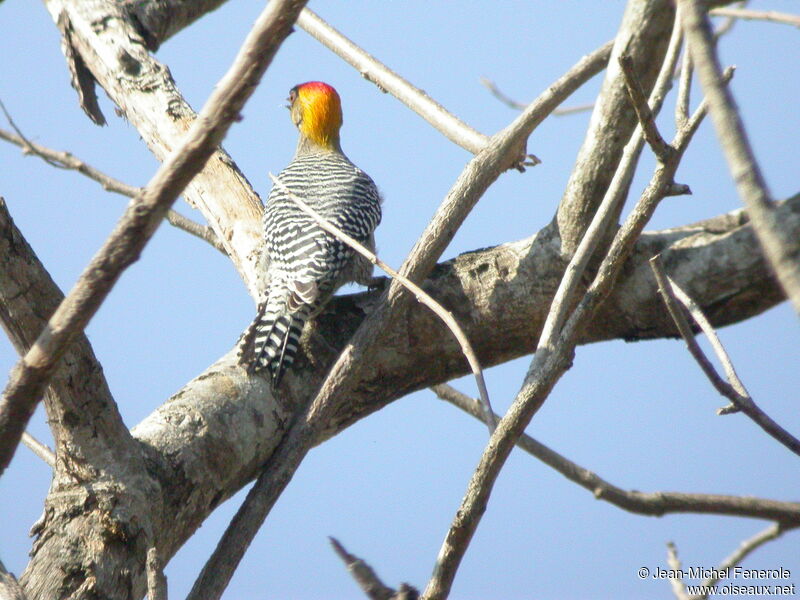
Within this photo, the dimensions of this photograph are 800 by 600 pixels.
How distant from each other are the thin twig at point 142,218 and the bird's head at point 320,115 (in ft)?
20.9

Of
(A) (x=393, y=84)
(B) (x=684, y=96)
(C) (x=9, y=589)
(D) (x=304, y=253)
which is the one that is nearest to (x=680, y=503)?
(B) (x=684, y=96)

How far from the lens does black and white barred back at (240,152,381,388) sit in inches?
178

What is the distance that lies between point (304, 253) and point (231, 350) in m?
1.07

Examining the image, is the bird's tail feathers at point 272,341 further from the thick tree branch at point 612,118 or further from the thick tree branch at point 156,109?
the thick tree branch at point 612,118

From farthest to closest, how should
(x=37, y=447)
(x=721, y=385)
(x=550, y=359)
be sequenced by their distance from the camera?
(x=37, y=447)
(x=550, y=359)
(x=721, y=385)

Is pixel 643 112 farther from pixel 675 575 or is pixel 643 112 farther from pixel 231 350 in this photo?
pixel 231 350

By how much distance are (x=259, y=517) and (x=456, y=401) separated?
0.99 m

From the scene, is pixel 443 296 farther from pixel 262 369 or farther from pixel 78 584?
pixel 78 584

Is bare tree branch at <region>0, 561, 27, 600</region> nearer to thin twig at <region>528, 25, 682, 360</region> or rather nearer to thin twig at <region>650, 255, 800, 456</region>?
thin twig at <region>528, 25, 682, 360</region>

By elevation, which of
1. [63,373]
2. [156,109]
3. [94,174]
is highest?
[156,109]

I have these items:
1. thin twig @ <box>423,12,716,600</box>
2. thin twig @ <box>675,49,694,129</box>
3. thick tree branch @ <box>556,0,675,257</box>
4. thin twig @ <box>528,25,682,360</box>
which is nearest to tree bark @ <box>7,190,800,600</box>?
thick tree branch @ <box>556,0,675,257</box>

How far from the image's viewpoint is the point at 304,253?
549 centimetres

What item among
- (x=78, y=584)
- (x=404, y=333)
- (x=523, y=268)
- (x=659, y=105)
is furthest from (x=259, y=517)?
(x=659, y=105)

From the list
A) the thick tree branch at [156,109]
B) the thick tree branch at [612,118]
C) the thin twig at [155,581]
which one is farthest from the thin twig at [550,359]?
the thick tree branch at [156,109]
